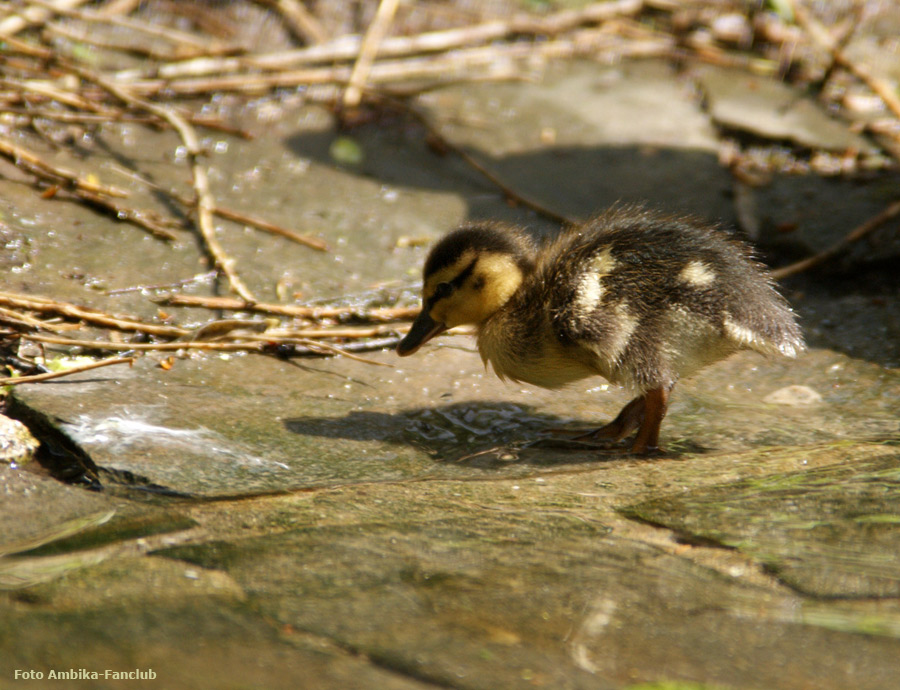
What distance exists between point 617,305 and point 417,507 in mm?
1032

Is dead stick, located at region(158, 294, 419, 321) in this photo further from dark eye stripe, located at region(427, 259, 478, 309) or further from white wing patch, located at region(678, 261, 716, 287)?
white wing patch, located at region(678, 261, 716, 287)

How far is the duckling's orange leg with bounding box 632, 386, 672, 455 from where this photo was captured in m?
2.86

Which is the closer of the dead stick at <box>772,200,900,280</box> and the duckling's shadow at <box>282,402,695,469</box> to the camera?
the duckling's shadow at <box>282,402,695,469</box>

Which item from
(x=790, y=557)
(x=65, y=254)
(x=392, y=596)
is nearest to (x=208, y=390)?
(x=65, y=254)

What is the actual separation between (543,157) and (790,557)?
152 inches

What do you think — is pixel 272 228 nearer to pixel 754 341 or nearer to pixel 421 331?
pixel 421 331

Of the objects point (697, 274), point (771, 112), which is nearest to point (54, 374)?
point (697, 274)

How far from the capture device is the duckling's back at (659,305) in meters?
2.82

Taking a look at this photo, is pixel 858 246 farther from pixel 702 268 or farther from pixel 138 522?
pixel 138 522

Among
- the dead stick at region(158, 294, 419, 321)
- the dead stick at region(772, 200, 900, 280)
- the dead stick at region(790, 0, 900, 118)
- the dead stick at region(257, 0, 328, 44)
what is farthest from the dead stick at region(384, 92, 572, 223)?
the dead stick at region(790, 0, 900, 118)

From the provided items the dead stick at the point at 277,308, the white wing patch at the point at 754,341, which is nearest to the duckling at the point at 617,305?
the white wing patch at the point at 754,341

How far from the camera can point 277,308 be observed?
370 centimetres

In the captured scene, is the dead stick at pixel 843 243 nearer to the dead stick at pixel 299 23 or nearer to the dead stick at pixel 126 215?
the dead stick at pixel 126 215

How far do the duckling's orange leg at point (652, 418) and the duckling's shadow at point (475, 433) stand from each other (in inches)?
2.3
